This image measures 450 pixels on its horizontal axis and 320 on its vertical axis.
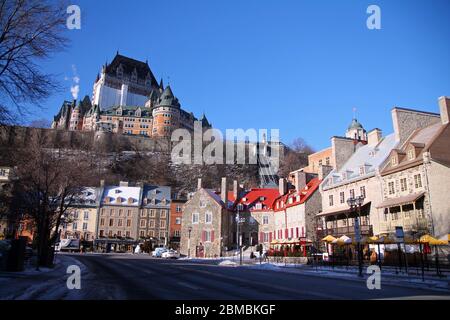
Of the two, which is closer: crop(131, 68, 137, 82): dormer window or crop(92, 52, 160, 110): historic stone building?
crop(92, 52, 160, 110): historic stone building

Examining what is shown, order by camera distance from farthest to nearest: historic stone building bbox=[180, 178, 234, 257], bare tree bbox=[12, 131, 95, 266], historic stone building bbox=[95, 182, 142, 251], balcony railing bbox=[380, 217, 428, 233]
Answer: historic stone building bbox=[95, 182, 142, 251] < historic stone building bbox=[180, 178, 234, 257] < balcony railing bbox=[380, 217, 428, 233] < bare tree bbox=[12, 131, 95, 266]

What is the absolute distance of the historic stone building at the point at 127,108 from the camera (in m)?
146

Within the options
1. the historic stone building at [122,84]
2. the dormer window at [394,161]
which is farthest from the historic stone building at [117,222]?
the historic stone building at [122,84]

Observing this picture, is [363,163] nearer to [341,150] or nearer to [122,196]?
[341,150]

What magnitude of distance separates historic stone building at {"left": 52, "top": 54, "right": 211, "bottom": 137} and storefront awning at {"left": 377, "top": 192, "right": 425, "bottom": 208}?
117 metres

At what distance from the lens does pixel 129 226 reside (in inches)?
3004

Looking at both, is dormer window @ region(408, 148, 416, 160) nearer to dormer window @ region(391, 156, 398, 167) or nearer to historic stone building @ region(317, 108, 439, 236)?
dormer window @ region(391, 156, 398, 167)

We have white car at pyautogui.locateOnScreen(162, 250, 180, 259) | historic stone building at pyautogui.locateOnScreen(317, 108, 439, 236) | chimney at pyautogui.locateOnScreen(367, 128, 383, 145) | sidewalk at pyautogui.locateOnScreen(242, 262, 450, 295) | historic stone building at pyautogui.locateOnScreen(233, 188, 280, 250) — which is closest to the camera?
sidewalk at pyautogui.locateOnScreen(242, 262, 450, 295)

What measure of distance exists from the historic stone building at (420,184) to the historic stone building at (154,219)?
165 feet

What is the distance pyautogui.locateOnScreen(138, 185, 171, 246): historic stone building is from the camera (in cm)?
7644

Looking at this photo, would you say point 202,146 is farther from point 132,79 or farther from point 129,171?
point 132,79

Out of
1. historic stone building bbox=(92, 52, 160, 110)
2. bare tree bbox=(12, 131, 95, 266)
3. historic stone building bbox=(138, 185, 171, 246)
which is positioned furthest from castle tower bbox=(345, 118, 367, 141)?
historic stone building bbox=(92, 52, 160, 110)

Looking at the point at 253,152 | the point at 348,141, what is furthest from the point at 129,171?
the point at 348,141
